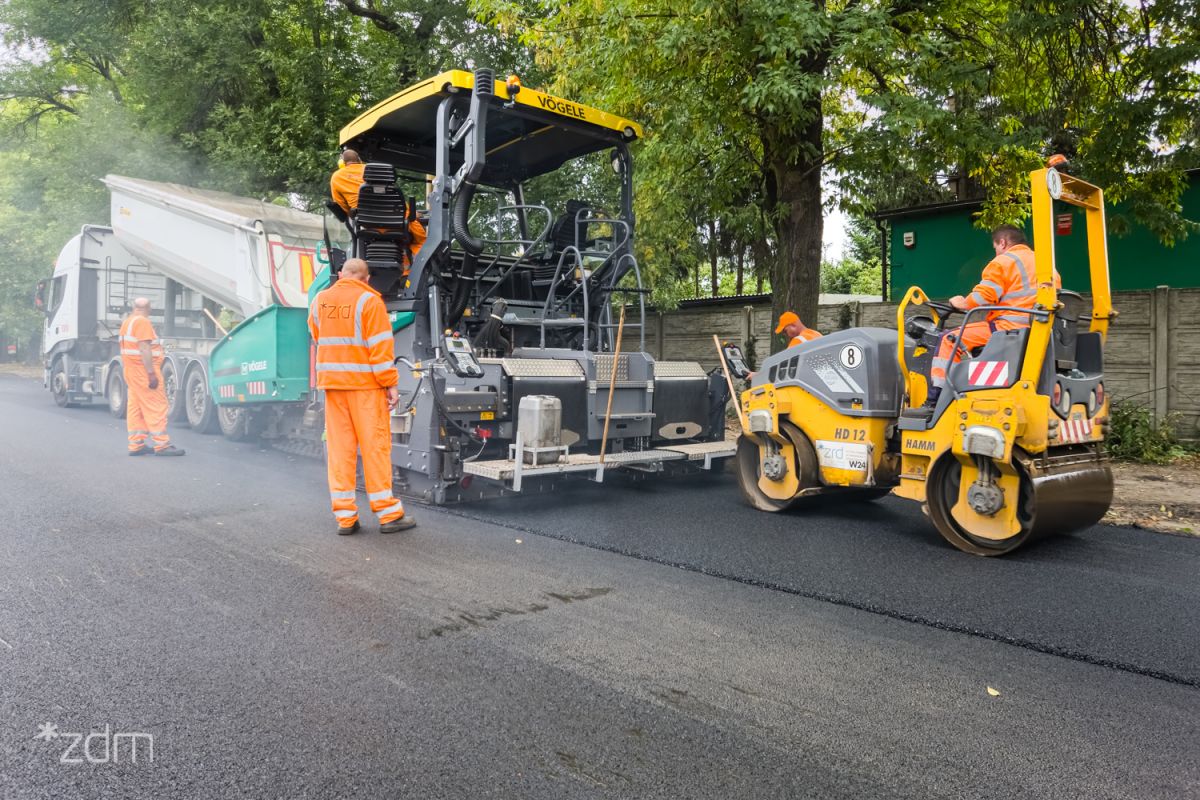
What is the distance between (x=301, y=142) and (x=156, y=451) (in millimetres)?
6793

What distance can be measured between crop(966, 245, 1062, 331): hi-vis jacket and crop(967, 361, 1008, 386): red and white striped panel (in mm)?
204

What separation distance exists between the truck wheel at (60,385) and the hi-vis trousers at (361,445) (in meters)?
10.4

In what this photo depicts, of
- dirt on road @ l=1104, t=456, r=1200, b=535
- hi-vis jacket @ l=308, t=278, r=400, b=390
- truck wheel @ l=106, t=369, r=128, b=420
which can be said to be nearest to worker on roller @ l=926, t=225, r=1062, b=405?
dirt on road @ l=1104, t=456, r=1200, b=535

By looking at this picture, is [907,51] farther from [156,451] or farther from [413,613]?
[156,451]

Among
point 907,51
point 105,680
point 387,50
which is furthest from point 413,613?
point 387,50

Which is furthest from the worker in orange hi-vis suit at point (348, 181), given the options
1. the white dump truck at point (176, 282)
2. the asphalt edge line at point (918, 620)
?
the asphalt edge line at point (918, 620)

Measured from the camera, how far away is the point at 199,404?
1023cm

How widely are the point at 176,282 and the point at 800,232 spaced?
835 centimetres

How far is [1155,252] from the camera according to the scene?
11.1 meters

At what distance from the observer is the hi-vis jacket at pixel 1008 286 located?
15.1 ft

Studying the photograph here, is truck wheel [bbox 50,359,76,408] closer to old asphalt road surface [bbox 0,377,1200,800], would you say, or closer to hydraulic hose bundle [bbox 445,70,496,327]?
old asphalt road surface [bbox 0,377,1200,800]

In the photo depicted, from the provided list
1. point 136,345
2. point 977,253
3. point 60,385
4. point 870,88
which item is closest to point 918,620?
point 870,88

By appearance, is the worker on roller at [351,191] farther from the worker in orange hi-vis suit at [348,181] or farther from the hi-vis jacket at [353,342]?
the hi-vis jacket at [353,342]

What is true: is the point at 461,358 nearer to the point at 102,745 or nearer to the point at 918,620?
the point at 918,620
